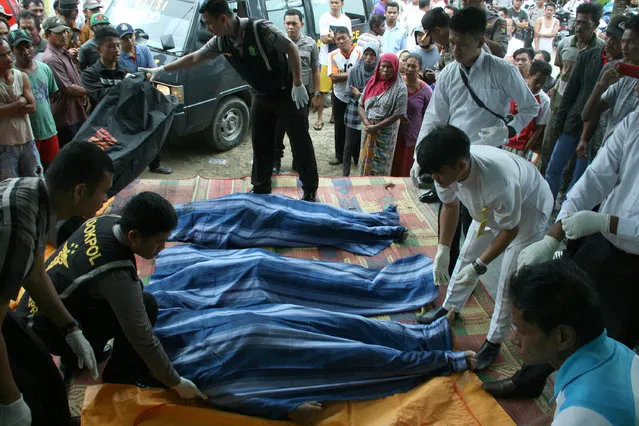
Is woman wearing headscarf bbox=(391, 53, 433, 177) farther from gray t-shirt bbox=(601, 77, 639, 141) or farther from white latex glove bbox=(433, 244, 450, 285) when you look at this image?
white latex glove bbox=(433, 244, 450, 285)

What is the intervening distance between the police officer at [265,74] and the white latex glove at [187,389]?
2388mm

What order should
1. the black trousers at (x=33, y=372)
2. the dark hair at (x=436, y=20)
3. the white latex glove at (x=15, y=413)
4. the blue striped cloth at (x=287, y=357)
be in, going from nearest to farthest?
1. the white latex glove at (x=15, y=413)
2. the black trousers at (x=33, y=372)
3. the blue striped cloth at (x=287, y=357)
4. the dark hair at (x=436, y=20)

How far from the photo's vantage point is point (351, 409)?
2297 mm

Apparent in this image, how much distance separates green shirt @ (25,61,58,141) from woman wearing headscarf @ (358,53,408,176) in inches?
107

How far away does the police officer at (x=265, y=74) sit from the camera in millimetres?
3637

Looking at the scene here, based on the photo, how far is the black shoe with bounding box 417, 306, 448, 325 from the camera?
2930mm

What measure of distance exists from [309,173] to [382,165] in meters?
0.98

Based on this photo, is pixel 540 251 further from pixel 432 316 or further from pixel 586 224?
pixel 432 316

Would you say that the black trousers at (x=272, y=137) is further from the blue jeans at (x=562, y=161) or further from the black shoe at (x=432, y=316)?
the blue jeans at (x=562, y=161)

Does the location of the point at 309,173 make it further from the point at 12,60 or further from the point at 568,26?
the point at 568,26

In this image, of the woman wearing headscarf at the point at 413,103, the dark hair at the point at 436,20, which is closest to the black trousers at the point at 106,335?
the dark hair at the point at 436,20

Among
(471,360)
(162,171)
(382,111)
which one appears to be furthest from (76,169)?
(162,171)

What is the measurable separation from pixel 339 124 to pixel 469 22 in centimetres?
293

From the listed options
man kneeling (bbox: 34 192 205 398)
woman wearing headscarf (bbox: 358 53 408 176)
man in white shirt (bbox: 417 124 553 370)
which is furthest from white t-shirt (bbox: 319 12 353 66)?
man kneeling (bbox: 34 192 205 398)
